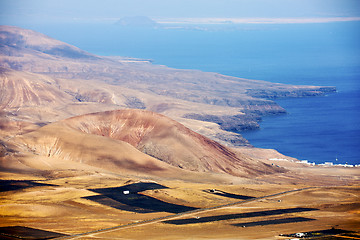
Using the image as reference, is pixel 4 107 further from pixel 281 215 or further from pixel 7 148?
pixel 281 215

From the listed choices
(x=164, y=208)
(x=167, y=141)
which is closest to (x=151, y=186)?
(x=164, y=208)

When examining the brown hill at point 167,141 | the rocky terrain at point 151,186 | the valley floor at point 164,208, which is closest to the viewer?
the valley floor at point 164,208

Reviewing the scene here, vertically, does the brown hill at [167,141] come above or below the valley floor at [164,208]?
above

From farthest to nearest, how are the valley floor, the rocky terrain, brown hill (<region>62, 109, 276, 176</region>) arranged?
brown hill (<region>62, 109, 276, 176</region>) → the rocky terrain → the valley floor

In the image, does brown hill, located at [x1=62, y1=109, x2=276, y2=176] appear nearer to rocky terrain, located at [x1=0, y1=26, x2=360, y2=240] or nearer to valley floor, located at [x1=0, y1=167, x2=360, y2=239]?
rocky terrain, located at [x1=0, y1=26, x2=360, y2=240]

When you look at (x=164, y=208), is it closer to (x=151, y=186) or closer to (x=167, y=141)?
(x=151, y=186)

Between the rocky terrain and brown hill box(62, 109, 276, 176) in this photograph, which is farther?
brown hill box(62, 109, 276, 176)

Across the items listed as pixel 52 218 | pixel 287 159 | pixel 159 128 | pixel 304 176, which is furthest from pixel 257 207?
pixel 287 159

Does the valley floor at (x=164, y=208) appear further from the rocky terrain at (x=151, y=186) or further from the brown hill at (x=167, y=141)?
the brown hill at (x=167, y=141)

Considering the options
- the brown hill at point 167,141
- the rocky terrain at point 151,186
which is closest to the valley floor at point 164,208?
the rocky terrain at point 151,186

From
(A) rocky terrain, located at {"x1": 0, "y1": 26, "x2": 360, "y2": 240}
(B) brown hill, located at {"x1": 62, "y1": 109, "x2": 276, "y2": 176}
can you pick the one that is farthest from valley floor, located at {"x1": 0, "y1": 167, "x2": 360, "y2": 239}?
(B) brown hill, located at {"x1": 62, "y1": 109, "x2": 276, "y2": 176}

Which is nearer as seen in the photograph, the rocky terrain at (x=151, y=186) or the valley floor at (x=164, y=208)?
the valley floor at (x=164, y=208)
